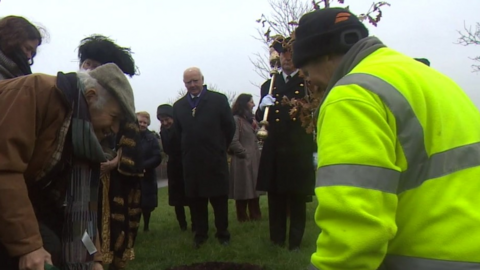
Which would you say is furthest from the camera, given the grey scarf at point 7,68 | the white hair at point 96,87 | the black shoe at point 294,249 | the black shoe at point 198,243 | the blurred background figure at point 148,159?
→ the blurred background figure at point 148,159

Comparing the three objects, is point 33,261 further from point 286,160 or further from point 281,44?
point 286,160

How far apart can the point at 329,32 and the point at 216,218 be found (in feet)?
15.6

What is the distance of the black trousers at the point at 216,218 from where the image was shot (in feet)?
20.8

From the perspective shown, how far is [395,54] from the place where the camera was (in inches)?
71.4

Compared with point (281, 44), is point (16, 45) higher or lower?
lower

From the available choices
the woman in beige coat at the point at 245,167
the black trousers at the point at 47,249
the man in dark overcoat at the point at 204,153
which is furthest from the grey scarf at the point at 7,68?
the woman in beige coat at the point at 245,167

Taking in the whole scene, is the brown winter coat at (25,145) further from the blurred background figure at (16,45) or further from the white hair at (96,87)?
the blurred background figure at (16,45)

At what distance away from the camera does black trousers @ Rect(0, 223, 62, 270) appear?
2.37 m

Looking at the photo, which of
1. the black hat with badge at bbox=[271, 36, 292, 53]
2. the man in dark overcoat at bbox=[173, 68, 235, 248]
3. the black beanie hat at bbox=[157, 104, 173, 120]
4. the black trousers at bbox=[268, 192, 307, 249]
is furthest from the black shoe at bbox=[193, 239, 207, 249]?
the black beanie hat at bbox=[157, 104, 173, 120]

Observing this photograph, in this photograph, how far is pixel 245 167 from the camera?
8.80 metres

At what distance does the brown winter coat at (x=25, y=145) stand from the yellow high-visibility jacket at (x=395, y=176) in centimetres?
125

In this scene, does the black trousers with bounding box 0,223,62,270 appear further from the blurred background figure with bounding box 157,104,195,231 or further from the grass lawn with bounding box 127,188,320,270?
the blurred background figure with bounding box 157,104,195,231

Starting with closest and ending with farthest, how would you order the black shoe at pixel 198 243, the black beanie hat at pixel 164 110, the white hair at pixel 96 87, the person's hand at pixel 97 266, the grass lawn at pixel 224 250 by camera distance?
the white hair at pixel 96 87, the person's hand at pixel 97 266, the grass lawn at pixel 224 250, the black shoe at pixel 198 243, the black beanie hat at pixel 164 110

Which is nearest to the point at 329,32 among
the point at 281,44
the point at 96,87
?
the point at 96,87
